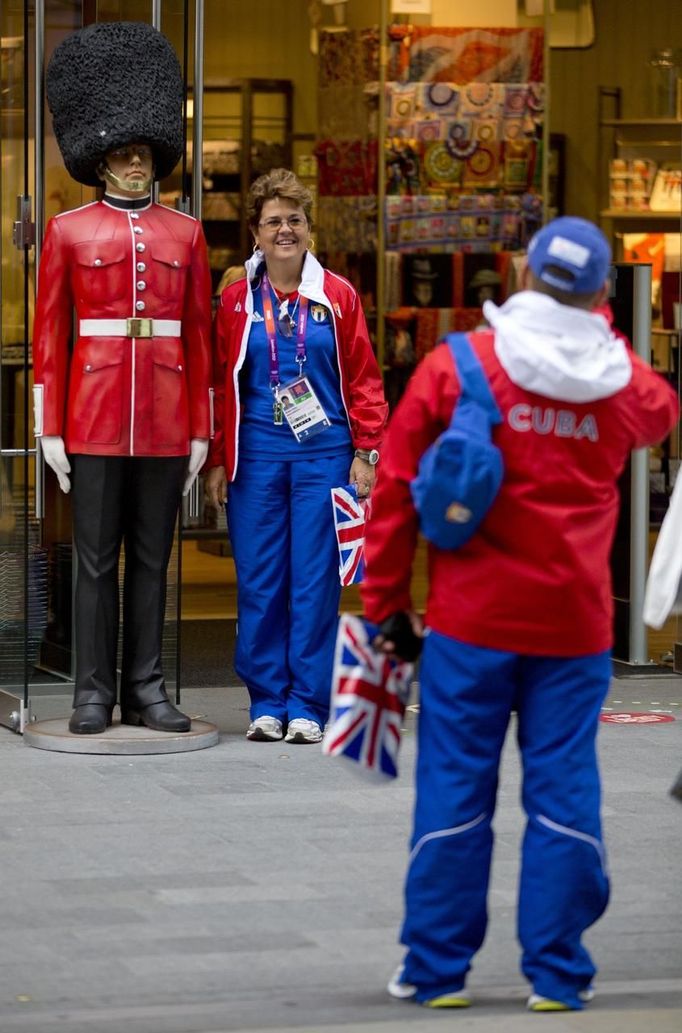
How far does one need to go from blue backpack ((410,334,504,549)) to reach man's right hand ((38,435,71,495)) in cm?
271

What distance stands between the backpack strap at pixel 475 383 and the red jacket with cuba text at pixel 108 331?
266cm

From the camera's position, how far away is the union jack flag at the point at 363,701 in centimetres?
468

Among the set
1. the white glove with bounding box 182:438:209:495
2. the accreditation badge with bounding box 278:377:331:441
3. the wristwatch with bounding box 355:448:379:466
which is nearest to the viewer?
the white glove with bounding box 182:438:209:495

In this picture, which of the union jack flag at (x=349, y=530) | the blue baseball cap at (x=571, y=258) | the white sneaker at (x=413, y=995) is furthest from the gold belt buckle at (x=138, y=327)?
the white sneaker at (x=413, y=995)

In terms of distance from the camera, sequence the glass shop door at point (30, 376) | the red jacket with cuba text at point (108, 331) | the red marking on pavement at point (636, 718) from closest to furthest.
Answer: the red jacket with cuba text at point (108, 331) < the glass shop door at point (30, 376) < the red marking on pavement at point (636, 718)

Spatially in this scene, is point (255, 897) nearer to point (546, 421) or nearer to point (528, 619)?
point (528, 619)

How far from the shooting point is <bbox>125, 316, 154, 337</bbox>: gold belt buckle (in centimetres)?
700

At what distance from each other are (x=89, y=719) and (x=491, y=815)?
9.33ft

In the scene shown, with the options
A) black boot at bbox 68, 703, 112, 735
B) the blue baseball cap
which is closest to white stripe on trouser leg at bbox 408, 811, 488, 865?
the blue baseball cap

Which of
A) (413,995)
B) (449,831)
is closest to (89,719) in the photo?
(413,995)

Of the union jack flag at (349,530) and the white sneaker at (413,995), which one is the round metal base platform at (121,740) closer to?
the union jack flag at (349,530)

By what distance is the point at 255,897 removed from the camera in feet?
17.8

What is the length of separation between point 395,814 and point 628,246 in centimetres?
804

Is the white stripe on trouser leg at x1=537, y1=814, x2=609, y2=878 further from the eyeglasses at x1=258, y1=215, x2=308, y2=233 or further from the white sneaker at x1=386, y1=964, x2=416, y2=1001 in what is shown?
the eyeglasses at x1=258, y1=215, x2=308, y2=233
